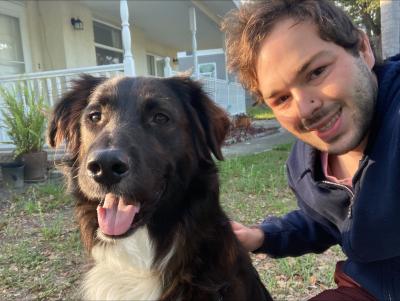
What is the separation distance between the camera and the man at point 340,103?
6.15ft

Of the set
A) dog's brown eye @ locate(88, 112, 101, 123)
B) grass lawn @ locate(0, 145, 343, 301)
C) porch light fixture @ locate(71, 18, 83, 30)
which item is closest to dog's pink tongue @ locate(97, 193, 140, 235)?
dog's brown eye @ locate(88, 112, 101, 123)

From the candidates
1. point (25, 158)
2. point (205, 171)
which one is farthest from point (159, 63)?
point (205, 171)

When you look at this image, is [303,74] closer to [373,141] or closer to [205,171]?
[373,141]

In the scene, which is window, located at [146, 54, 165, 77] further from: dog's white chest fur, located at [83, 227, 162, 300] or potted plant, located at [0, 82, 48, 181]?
dog's white chest fur, located at [83, 227, 162, 300]

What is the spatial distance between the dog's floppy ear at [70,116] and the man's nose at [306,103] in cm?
134

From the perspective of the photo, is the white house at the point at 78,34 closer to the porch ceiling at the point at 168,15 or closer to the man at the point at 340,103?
the porch ceiling at the point at 168,15

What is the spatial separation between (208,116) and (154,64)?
14716 millimetres

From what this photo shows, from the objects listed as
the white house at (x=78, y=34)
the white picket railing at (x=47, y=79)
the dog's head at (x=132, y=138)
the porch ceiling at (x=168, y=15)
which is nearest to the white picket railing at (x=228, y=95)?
the white house at (x=78, y=34)

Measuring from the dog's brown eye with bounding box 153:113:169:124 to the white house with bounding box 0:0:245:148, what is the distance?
3.24 m

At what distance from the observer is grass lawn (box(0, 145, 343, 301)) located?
333cm

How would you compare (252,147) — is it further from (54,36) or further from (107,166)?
(107,166)

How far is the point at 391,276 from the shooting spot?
2.17 meters

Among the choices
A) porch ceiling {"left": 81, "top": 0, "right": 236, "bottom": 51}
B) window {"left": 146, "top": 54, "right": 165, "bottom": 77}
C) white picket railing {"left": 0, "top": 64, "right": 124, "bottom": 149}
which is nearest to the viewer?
white picket railing {"left": 0, "top": 64, "right": 124, "bottom": 149}

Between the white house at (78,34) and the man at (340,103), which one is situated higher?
the white house at (78,34)
